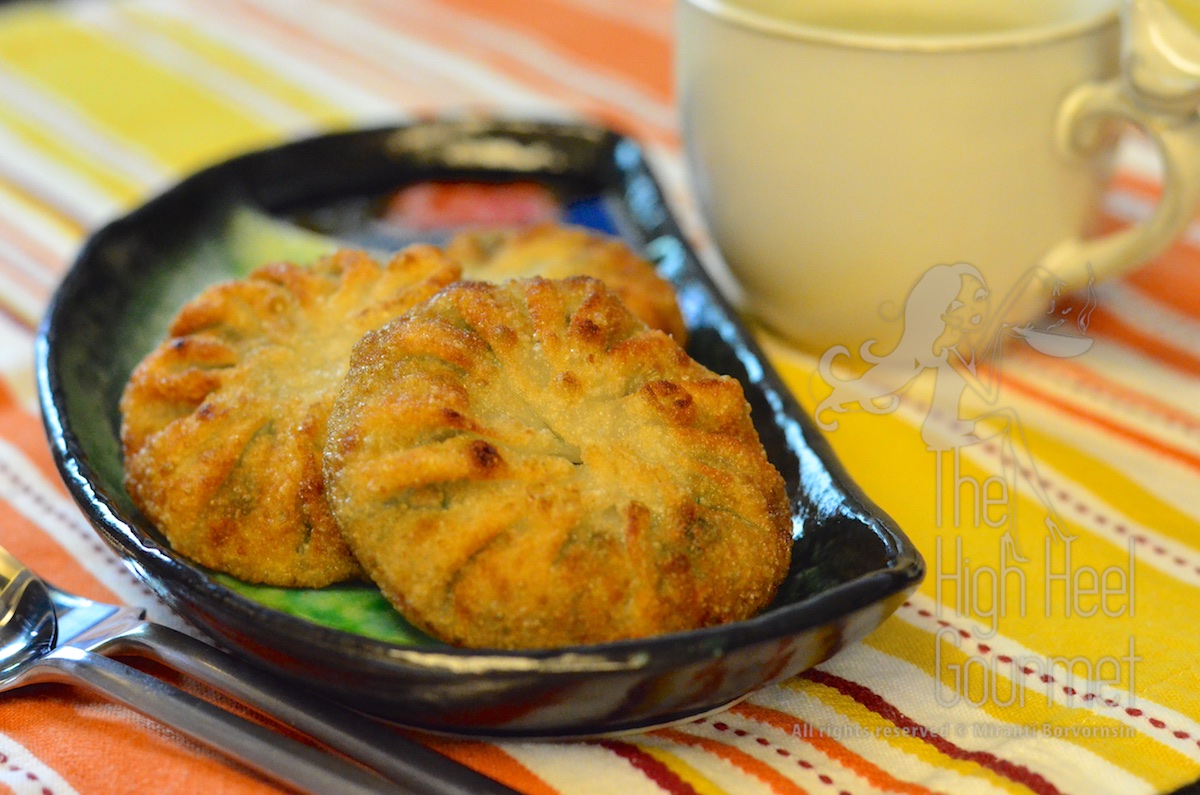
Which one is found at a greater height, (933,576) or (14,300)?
(933,576)

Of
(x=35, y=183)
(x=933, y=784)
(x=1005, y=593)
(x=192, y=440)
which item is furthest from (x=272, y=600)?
(x=35, y=183)

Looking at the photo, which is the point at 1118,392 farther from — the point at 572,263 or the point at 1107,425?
the point at 572,263

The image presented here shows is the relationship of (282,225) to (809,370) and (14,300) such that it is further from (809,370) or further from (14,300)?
(809,370)

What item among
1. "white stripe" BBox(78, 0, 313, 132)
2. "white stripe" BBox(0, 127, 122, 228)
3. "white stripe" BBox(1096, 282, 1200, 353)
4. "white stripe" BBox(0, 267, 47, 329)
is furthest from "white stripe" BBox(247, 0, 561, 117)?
"white stripe" BBox(1096, 282, 1200, 353)

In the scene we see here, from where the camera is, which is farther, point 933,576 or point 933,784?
point 933,576

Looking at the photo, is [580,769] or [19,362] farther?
[19,362]

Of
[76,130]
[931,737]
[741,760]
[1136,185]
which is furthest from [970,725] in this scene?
[76,130]
